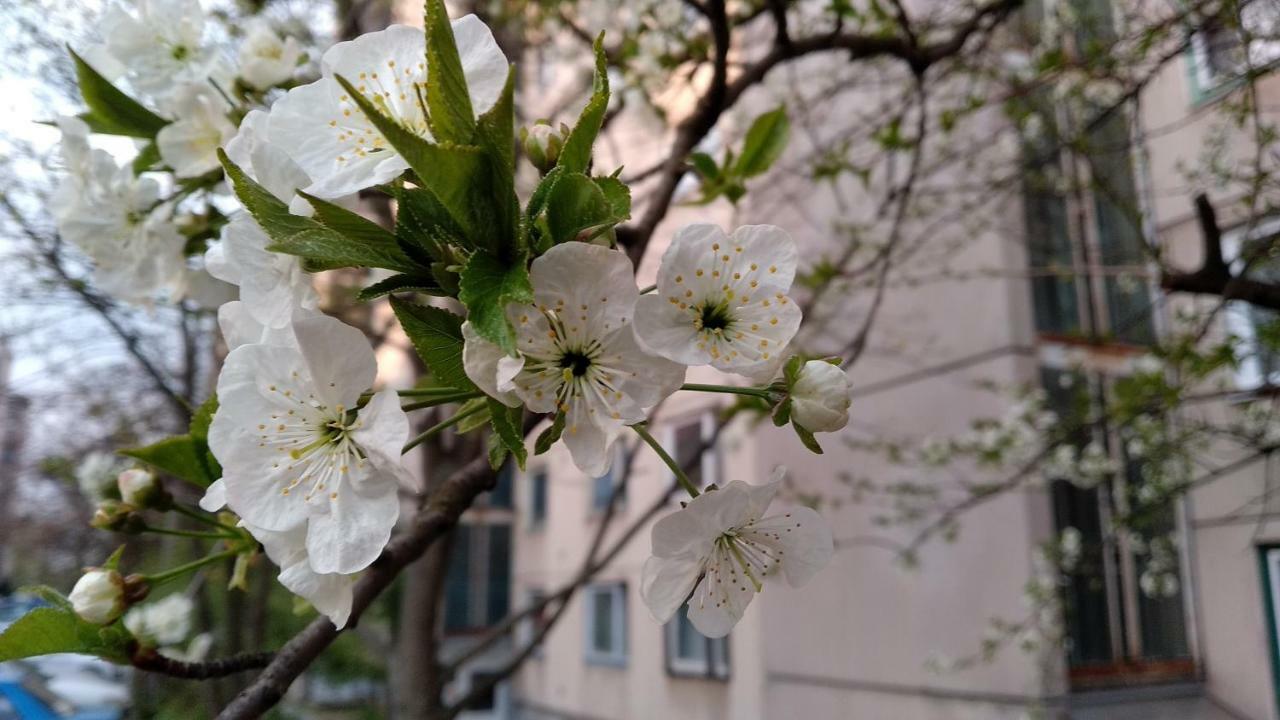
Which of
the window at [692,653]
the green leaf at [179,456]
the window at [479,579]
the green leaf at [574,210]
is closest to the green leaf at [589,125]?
the green leaf at [574,210]

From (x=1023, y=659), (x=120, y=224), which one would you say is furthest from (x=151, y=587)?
(x=1023, y=659)

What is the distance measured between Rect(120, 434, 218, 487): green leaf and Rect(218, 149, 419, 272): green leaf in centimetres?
37

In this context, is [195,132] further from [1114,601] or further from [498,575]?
[498,575]

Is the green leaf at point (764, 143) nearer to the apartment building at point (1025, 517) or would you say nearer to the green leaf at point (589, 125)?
the green leaf at point (589, 125)

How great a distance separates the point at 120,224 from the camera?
1173 millimetres

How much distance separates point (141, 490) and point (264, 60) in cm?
59

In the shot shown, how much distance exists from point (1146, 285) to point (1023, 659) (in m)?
1.97

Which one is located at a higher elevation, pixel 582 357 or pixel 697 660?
pixel 582 357

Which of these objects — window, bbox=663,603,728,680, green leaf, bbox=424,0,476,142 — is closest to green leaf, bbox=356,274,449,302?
green leaf, bbox=424,0,476,142

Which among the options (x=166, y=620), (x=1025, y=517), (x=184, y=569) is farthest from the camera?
(x=1025, y=517)

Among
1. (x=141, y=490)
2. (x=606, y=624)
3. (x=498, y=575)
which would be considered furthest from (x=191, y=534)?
(x=498, y=575)

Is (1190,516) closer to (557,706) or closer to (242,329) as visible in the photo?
(242,329)

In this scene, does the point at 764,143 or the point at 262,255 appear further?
the point at 764,143

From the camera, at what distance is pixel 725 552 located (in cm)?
83
